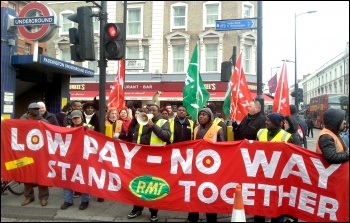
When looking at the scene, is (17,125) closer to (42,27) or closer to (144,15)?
(42,27)

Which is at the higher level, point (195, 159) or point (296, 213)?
point (195, 159)

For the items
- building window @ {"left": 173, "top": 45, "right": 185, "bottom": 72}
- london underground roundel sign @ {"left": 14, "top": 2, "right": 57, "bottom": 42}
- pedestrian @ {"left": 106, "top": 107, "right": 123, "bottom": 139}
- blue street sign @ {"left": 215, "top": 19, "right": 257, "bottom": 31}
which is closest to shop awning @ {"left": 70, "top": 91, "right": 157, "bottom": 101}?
building window @ {"left": 173, "top": 45, "right": 185, "bottom": 72}

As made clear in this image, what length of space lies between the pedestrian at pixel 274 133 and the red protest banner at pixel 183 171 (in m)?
0.26

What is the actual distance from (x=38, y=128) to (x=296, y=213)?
14.6 ft

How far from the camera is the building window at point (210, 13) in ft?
89.9

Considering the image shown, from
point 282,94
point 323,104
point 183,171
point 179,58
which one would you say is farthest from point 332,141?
point 323,104

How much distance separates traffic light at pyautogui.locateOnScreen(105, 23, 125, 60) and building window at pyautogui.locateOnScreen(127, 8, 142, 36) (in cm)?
2217

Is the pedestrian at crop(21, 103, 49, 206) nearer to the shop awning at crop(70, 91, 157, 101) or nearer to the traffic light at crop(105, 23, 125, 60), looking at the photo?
the traffic light at crop(105, 23, 125, 60)

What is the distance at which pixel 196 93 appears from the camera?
7.12 m

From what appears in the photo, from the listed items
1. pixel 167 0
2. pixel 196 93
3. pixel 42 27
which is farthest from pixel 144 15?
pixel 196 93

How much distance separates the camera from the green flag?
23.1 feet

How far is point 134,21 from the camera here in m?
28.6

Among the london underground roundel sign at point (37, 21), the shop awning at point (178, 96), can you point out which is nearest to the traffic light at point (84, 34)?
the london underground roundel sign at point (37, 21)

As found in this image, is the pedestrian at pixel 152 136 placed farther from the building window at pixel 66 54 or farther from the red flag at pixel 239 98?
the building window at pixel 66 54
